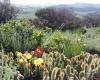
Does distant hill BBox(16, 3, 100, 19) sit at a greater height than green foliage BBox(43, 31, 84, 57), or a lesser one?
lesser

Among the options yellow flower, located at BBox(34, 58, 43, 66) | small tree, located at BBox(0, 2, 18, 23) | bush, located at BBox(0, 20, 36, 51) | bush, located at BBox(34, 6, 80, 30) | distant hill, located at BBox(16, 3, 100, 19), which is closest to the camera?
yellow flower, located at BBox(34, 58, 43, 66)

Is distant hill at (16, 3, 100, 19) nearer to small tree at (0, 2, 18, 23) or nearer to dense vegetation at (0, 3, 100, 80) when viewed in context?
small tree at (0, 2, 18, 23)

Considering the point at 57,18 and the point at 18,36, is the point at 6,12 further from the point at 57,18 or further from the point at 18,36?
the point at 18,36

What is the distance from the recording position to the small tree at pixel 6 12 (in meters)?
16.8

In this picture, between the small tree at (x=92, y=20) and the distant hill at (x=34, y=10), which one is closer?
the distant hill at (x=34, y=10)

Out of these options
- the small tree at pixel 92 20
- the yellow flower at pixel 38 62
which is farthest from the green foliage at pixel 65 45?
the small tree at pixel 92 20

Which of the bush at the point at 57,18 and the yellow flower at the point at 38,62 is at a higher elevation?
the yellow flower at the point at 38,62

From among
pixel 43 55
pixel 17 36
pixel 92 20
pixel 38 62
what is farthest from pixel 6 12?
pixel 38 62

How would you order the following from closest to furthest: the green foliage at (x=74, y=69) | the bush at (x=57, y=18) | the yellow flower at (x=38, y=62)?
the green foliage at (x=74, y=69), the yellow flower at (x=38, y=62), the bush at (x=57, y=18)

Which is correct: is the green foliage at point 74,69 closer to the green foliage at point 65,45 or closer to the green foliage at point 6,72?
the green foliage at point 6,72

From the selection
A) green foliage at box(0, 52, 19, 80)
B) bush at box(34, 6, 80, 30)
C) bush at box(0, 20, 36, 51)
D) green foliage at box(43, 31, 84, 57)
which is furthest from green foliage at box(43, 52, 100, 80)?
bush at box(34, 6, 80, 30)

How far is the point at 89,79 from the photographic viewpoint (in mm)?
6957

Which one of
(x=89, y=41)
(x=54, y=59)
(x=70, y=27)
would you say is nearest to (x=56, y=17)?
(x=70, y=27)

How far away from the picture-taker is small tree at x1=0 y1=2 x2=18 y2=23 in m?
16.8
